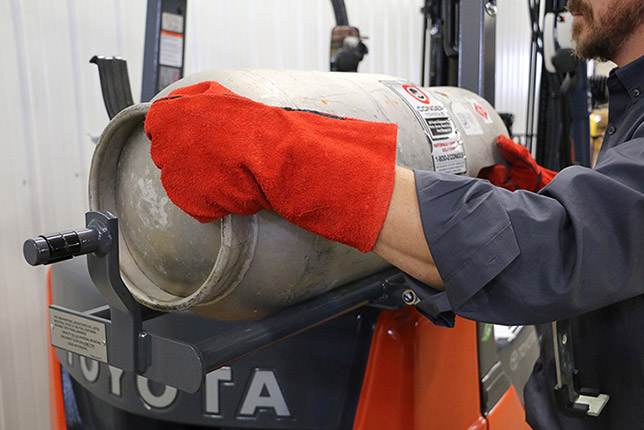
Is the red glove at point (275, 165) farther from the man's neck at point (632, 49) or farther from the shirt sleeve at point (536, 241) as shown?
the man's neck at point (632, 49)

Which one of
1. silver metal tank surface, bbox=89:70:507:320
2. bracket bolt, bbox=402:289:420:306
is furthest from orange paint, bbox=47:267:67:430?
bracket bolt, bbox=402:289:420:306

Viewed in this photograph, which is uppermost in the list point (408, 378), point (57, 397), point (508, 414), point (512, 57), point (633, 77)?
point (512, 57)

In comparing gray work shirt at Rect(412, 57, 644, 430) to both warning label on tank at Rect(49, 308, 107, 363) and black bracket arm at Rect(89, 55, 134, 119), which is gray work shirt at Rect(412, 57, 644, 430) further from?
black bracket arm at Rect(89, 55, 134, 119)

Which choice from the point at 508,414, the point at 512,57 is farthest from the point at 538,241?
the point at 512,57

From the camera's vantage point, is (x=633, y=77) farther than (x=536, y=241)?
Yes

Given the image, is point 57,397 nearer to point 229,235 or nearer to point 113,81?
point 113,81

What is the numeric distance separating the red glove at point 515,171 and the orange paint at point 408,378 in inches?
14.4

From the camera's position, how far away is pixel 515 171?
1.40m

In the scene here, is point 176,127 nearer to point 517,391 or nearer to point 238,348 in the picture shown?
point 238,348

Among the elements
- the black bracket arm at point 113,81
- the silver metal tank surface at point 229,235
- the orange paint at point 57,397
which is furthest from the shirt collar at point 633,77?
the orange paint at point 57,397

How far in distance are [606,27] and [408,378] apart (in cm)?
75

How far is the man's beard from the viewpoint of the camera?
3.02 ft

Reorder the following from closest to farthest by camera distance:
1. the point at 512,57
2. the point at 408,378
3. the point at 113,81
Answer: the point at 408,378, the point at 113,81, the point at 512,57

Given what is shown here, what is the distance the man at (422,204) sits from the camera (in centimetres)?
70
